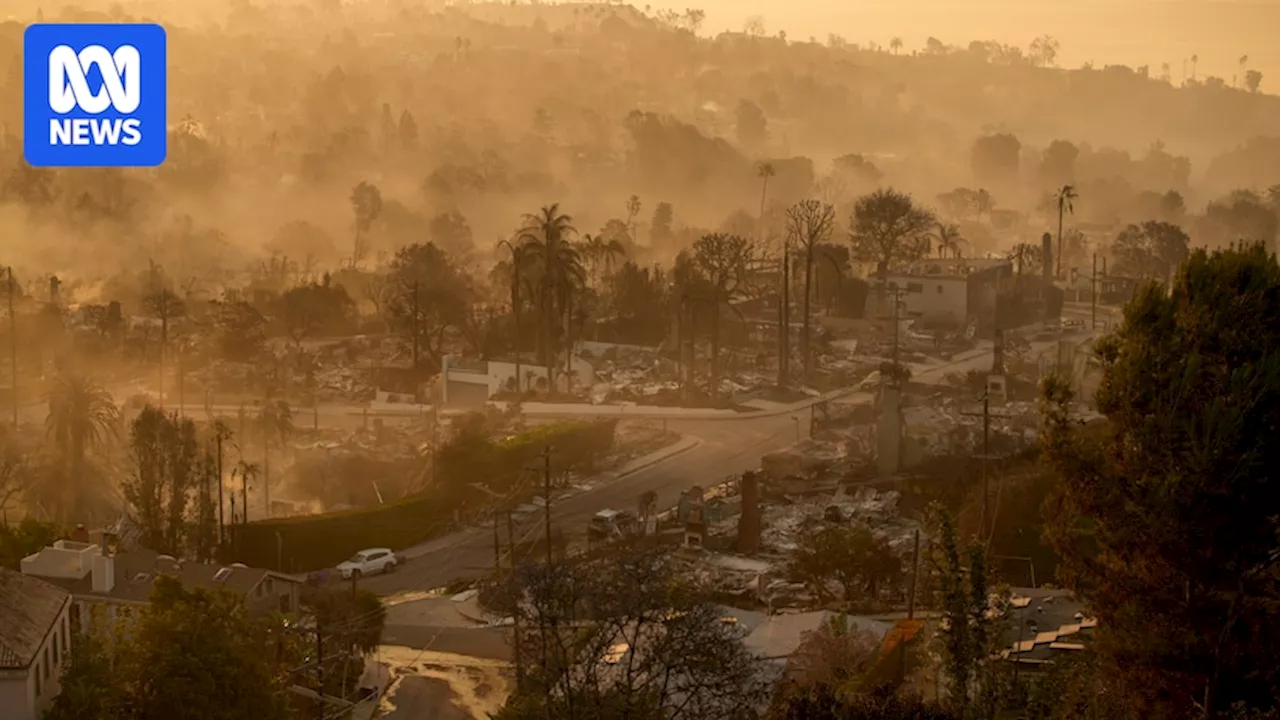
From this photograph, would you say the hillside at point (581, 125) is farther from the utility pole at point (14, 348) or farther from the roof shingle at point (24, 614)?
the roof shingle at point (24, 614)

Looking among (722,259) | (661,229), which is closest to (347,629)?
(722,259)

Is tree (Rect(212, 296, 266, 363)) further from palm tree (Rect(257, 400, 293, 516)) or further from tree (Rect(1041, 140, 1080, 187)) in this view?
tree (Rect(1041, 140, 1080, 187))

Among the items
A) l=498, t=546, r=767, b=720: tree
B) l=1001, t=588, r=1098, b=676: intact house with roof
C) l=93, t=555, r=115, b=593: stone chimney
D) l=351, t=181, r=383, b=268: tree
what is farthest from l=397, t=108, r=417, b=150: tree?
l=498, t=546, r=767, b=720: tree

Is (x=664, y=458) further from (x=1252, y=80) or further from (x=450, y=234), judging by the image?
(x=1252, y=80)

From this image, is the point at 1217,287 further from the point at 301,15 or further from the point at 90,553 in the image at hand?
the point at 301,15

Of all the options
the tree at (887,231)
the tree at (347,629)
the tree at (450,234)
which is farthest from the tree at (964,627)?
the tree at (450,234)

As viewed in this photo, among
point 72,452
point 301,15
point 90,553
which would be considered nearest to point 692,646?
point 90,553

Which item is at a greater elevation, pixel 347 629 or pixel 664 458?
pixel 664 458

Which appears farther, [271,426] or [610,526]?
[271,426]
